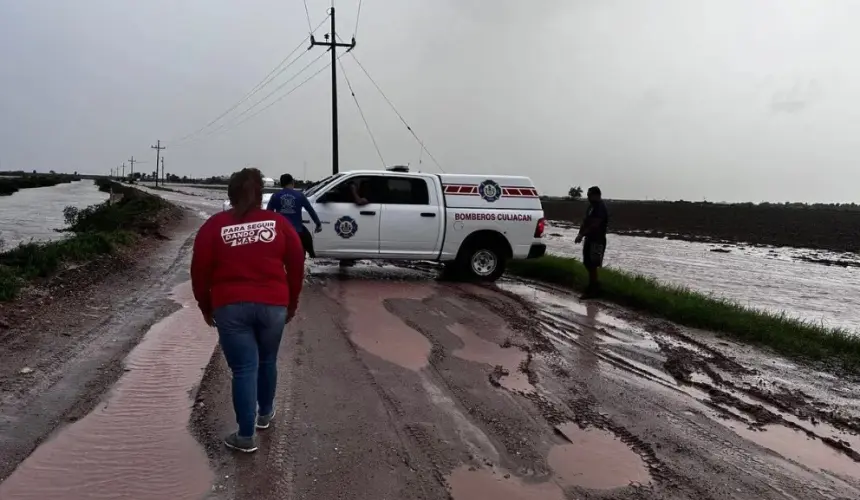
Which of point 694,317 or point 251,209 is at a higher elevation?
point 251,209

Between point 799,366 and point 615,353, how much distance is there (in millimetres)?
2160

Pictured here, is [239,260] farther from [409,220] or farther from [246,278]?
[409,220]

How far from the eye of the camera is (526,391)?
18.7 feet

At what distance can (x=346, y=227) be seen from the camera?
455 inches

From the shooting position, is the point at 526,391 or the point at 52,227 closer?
the point at 526,391

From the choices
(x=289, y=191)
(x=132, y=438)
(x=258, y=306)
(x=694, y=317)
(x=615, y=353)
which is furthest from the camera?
(x=289, y=191)

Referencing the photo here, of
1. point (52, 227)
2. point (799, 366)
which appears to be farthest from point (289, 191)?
point (52, 227)

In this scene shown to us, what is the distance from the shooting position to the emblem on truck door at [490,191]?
39.7 ft

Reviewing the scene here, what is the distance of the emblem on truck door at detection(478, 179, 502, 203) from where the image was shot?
12094 mm

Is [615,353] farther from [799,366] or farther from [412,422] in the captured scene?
[412,422]

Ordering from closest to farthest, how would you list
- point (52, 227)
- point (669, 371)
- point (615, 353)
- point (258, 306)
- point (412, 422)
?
point (258, 306)
point (412, 422)
point (669, 371)
point (615, 353)
point (52, 227)

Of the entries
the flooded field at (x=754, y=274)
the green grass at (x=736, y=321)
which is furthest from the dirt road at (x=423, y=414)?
the flooded field at (x=754, y=274)

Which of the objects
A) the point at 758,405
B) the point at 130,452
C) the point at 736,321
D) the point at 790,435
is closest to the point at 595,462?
the point at 790,435

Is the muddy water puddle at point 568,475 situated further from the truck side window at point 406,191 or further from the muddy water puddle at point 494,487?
the truck side window at point 406,191
